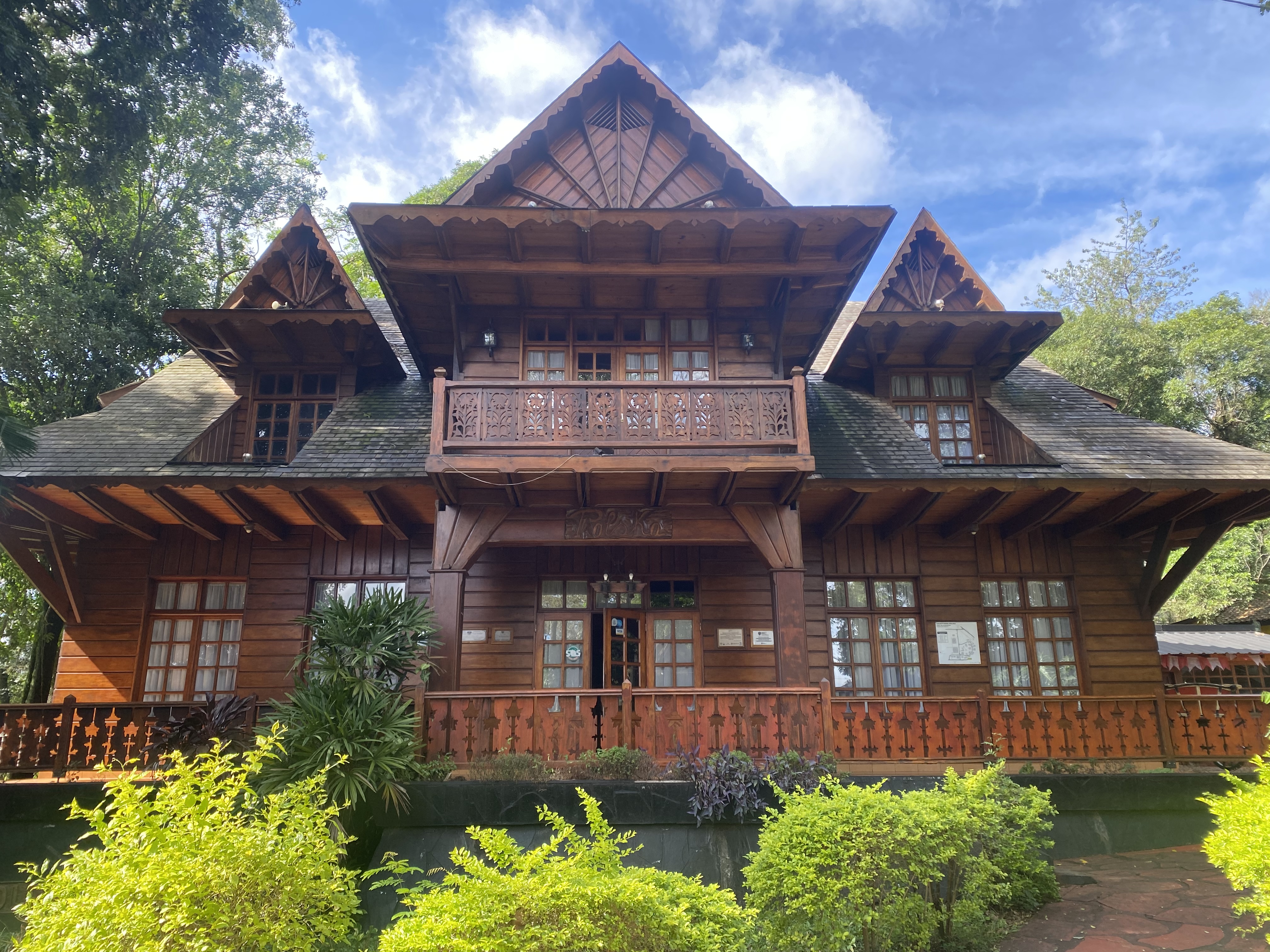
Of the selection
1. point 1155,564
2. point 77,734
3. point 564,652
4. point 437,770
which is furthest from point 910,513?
point 77,734

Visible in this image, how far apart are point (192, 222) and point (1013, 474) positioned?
68.5ft

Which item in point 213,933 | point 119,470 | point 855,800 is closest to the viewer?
point 213,933

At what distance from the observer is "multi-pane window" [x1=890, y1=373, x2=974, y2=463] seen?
12.5 meters

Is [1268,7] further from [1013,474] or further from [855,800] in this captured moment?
[855,800]

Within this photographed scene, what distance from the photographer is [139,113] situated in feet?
37.8

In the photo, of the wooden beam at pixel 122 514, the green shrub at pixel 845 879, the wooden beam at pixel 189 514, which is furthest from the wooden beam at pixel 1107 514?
the wooden beam at pixel 122 514

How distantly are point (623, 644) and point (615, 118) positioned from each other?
26.3 ft

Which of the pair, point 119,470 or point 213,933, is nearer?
point 213,933

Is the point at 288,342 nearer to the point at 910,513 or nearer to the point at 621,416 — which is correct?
the point at 621,416

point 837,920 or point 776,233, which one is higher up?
point 776,233

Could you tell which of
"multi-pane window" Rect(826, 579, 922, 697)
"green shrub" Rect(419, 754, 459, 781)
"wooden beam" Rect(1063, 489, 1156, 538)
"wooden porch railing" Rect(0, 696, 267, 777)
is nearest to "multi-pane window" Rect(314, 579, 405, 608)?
"wooden porch railing" Rect(0, 696, 267, 777)

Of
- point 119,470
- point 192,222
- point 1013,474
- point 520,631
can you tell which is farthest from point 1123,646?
point 192,222

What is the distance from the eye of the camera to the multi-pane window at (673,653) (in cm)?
1116

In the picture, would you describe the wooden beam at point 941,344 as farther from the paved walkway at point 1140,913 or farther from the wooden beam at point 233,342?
the wooden beam at point 233,342
